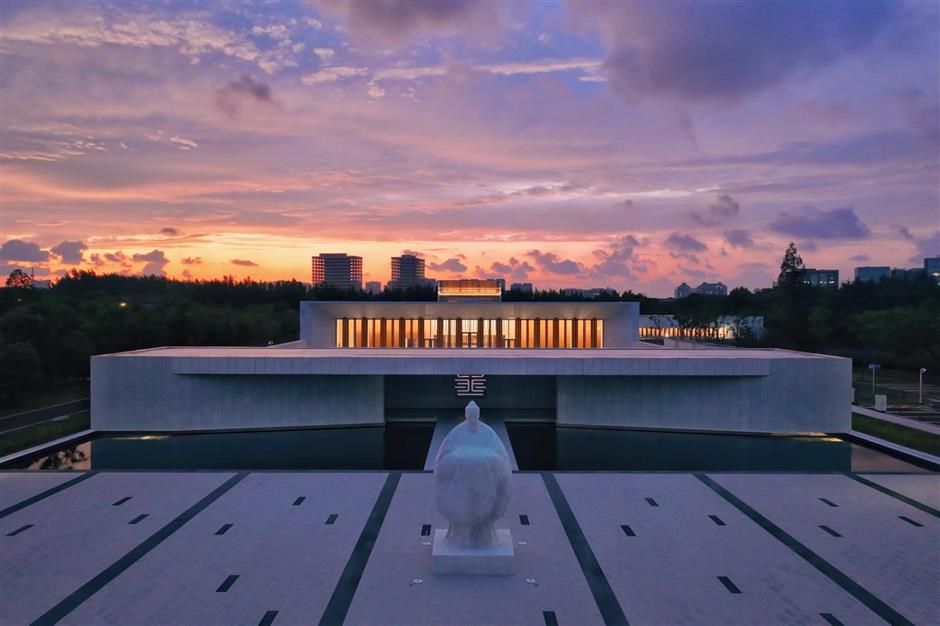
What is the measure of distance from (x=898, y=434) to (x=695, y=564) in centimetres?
1710

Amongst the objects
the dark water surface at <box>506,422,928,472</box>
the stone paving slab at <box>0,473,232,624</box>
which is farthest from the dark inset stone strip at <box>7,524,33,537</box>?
the dark water surface at <box>506,422,928,472</box>

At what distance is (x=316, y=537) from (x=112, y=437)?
52.2 feet

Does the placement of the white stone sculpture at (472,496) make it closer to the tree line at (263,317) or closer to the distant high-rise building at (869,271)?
the tree line at (263,317)

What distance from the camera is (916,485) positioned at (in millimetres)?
15867

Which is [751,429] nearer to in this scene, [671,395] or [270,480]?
[671,395]

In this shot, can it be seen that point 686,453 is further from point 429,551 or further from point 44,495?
point 44,495

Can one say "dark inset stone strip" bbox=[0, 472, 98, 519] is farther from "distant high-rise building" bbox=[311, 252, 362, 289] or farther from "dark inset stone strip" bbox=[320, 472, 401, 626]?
"distant high-rise building" bbox=[311, 252, 362, 289]

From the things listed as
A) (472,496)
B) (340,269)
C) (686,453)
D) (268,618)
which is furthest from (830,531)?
(340,269)

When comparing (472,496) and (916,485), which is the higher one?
(472,496)

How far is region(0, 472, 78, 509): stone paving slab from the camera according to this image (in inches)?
575

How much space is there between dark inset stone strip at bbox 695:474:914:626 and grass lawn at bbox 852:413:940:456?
36.0ft

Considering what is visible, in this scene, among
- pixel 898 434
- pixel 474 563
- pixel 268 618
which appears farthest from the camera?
pixel 898 434

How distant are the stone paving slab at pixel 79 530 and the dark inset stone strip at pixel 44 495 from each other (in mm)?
203

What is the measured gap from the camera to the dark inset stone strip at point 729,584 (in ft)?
32.0
